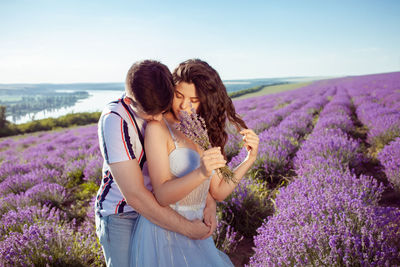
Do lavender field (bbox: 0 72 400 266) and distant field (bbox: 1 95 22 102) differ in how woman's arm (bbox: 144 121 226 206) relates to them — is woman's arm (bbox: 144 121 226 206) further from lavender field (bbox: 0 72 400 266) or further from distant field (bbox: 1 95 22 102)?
distant field (bbox: 1 95 22 102)

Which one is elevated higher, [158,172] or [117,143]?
[117,143]

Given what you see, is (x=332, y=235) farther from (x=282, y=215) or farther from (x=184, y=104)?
(x=184, y=104)

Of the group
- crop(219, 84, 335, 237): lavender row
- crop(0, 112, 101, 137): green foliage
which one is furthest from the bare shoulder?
crop(0, 112, 101, 137): green foliage

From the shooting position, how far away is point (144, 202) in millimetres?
1216

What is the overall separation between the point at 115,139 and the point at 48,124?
2622cm

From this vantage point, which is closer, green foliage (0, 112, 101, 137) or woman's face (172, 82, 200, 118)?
woman's face (172, 82, 200, 118)

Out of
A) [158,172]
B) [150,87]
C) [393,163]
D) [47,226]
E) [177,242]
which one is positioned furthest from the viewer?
[393,163]

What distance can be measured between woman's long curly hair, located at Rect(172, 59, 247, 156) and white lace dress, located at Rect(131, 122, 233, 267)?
1.16 feet

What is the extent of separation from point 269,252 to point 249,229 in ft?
3.66

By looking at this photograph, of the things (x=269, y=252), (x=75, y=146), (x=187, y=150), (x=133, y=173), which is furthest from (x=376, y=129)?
(x=75, y=146)

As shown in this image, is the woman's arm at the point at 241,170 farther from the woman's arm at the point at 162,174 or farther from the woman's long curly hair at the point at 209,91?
the woman's arm at the point at 162,174

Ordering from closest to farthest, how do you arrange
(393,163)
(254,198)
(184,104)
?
Answer: (184,104)
(254,198)
(393,163)

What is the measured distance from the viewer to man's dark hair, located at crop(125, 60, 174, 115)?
112 cm

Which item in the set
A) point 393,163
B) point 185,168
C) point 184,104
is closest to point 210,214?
point 185,168
